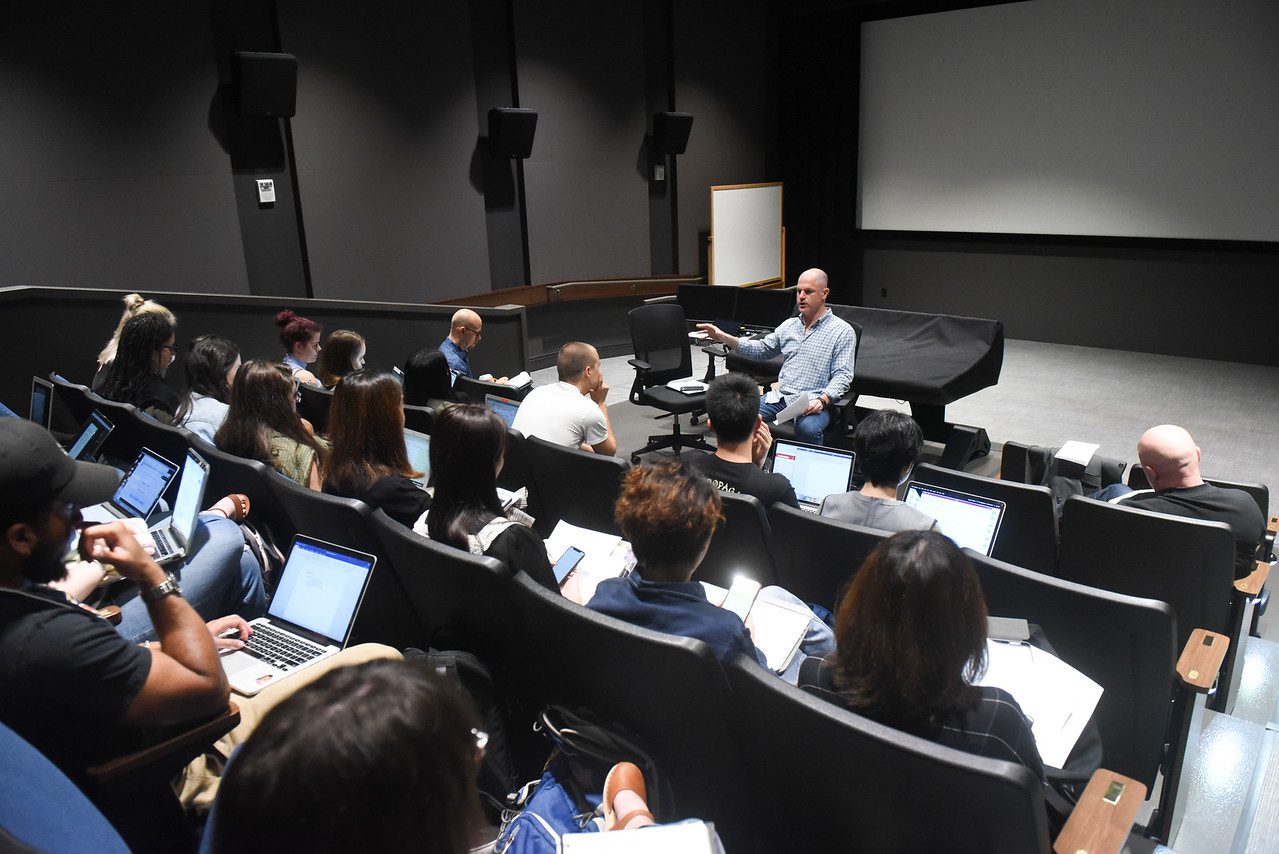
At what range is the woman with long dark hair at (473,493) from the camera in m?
2.28

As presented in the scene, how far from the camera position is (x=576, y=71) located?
829cm

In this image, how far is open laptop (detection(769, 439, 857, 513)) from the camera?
355 cm

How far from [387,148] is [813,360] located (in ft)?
14.2

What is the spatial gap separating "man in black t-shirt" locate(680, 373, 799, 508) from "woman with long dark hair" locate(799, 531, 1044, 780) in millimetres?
1380

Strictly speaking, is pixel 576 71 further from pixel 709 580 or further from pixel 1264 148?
pixel 709 580

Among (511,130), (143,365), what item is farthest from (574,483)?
(511,130)

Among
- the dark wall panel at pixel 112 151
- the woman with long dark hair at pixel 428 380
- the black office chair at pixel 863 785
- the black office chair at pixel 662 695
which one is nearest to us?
the black office chair at pixel 863 785

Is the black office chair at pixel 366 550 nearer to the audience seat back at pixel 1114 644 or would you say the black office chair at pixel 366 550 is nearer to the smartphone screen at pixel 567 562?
the smartphone screen at pixel 567 562

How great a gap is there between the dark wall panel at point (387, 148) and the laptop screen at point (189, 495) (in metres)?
4.44

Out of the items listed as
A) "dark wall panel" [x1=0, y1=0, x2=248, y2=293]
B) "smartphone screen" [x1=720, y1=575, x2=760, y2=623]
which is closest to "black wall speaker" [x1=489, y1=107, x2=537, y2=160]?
"dark wall panel" [x1=0, y1=0, x2=248, y2=293]

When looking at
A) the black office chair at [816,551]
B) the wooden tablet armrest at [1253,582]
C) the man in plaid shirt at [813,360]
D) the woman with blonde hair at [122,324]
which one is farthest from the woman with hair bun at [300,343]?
the wooden tablet armrest at [1253,582]

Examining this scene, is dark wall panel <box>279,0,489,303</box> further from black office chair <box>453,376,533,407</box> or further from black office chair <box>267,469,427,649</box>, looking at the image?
black office chair <box>267,469,427,649</box>

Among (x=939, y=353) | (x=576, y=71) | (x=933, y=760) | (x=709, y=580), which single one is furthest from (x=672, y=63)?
(x=933, y=760)

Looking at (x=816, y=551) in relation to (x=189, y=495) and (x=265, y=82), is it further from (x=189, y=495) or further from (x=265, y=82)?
(x=265, y=82)
